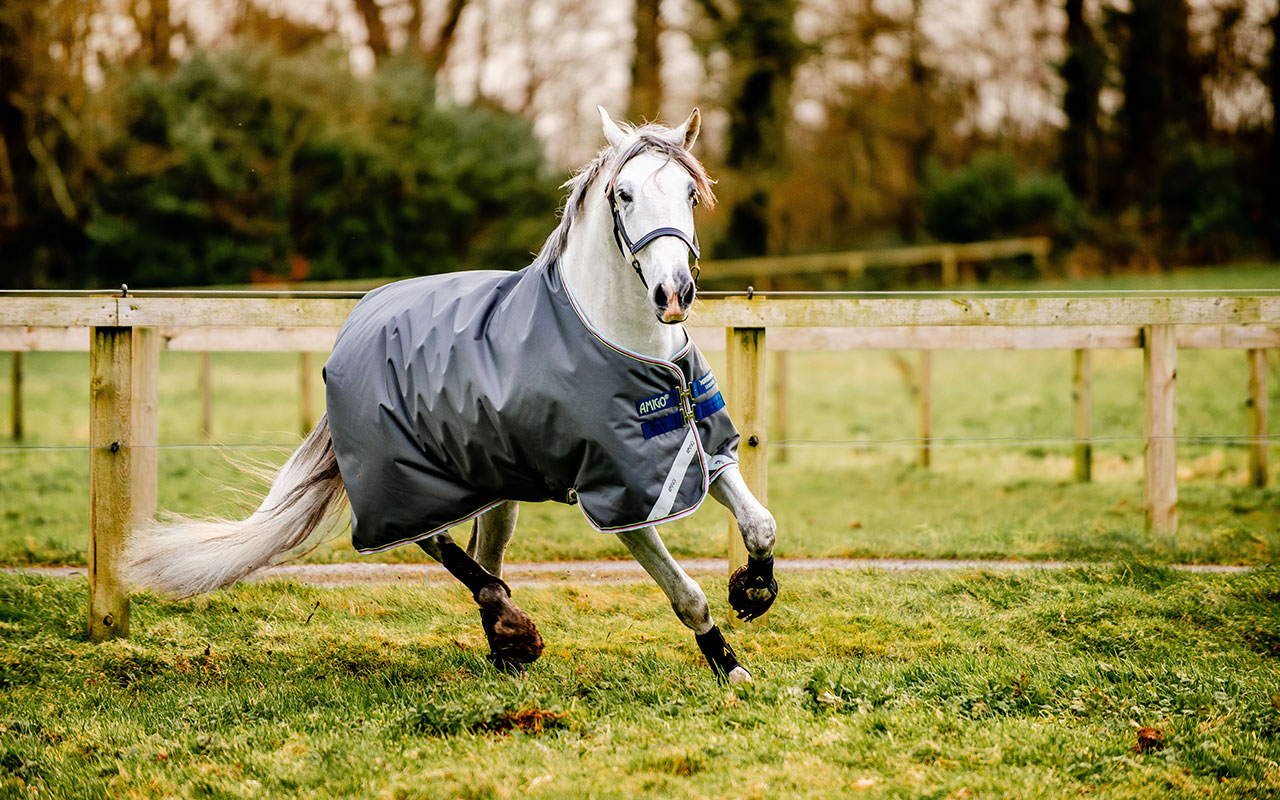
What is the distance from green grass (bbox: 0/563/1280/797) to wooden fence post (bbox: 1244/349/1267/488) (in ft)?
14.6

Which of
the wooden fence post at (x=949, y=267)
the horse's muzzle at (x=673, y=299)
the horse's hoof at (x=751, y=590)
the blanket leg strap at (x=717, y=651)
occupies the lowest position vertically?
the blanket leg strap at (x=717, y=651)

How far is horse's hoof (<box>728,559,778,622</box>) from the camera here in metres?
4.25

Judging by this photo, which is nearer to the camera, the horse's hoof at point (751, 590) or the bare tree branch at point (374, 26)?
the horse's hoof at point (751, 590)

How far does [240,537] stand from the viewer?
4.86 m

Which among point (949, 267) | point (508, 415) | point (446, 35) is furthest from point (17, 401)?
point (949, 267)

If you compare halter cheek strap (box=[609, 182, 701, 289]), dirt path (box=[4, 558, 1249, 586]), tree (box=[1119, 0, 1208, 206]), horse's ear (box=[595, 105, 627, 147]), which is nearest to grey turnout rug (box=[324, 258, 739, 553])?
halter cheek strap (box=[609, 182, 701, 289])

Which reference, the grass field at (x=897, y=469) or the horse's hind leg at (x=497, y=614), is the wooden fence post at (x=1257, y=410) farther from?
the horse's hind leg at (x=497, y=614)

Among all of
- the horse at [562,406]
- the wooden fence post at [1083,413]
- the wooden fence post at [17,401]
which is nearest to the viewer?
the horse at [562,406]

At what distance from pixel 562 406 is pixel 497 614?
3.20 feet

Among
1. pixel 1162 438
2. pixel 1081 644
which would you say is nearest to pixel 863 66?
pixel 1162 438

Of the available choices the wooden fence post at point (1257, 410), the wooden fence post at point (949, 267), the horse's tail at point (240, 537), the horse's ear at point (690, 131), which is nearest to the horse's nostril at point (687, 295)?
the horse's ear at point (690, 131)

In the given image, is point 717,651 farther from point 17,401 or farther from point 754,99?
point 754,99

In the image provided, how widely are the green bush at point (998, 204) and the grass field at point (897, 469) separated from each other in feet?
31.2

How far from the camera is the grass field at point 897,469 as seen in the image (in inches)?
282
